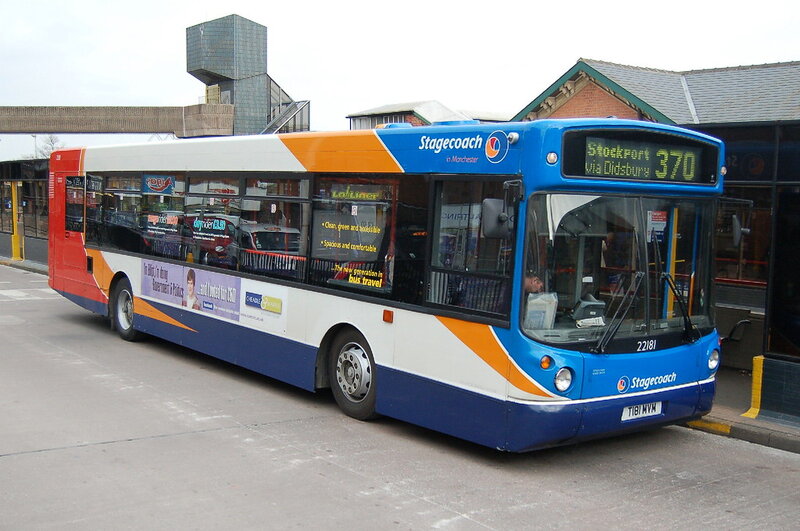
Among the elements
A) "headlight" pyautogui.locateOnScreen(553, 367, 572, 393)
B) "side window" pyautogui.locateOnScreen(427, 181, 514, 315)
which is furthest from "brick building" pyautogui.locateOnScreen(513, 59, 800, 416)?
"side window" pyautogui.locateOnScreen(427, 181, 514, 315)

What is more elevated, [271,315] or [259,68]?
[259,68]

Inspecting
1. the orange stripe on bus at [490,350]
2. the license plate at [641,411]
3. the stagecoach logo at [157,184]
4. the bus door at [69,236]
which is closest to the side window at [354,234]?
the orange stripe on bus at [490,350]

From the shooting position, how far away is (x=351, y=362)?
810cm

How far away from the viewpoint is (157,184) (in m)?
11.6

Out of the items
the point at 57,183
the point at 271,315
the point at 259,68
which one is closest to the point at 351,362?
the point at 271,315

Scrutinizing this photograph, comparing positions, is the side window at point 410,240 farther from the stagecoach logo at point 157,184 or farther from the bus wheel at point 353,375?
the stagecoach logo at point 157,184

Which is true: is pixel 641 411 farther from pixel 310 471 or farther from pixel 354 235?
pixel 354 235

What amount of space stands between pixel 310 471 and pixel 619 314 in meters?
2.82

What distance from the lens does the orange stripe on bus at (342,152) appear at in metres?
7.78

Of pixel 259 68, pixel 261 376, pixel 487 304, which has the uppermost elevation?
pixel 259 68

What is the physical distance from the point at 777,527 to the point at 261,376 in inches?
256

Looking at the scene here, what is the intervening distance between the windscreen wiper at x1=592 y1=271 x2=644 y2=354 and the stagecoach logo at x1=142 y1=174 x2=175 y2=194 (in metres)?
6.85

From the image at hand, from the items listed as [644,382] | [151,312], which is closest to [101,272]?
[151,312]

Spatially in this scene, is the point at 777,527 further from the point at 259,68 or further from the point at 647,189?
the point at 259,68
